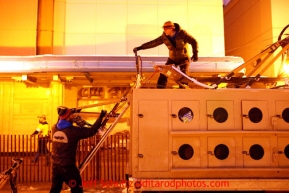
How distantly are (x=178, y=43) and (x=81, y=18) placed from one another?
31.4 feet

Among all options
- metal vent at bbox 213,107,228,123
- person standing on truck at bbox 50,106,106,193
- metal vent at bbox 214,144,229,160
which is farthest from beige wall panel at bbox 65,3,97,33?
metal vent at bbox 214,144,229,160

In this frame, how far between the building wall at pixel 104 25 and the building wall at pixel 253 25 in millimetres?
1968

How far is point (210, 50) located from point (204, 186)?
11.2 m

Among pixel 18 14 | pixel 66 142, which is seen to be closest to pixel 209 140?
pixel 66 142

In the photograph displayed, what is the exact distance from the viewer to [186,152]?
13.4ft

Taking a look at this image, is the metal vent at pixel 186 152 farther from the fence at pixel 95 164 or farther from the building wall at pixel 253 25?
the building wall at pixel 253 25

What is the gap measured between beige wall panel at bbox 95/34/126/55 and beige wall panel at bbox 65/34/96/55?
8.8 inches

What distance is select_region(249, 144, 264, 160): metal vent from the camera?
13.5 ft

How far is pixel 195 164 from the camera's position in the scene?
13.4 ft

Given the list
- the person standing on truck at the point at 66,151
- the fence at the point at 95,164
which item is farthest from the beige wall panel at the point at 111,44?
the person standing on truck at the point at 66,151

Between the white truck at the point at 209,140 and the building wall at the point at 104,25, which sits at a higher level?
the building wall at the point at 104,25

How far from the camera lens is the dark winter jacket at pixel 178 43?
576 cm

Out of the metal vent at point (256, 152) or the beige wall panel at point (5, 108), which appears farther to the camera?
the beige wall panel at point (5, 108)

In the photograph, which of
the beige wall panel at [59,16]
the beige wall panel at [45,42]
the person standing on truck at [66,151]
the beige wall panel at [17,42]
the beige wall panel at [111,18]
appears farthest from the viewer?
the beige wall panel at [45,42]
